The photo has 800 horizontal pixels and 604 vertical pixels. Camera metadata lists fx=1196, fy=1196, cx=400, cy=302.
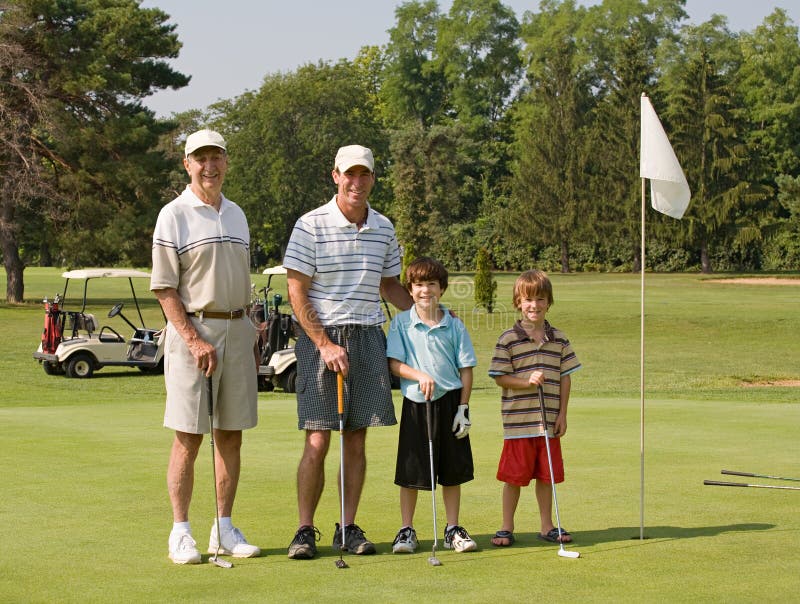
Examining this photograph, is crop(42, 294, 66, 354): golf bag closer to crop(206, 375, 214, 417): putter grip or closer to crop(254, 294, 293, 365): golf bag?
crop(254, 294, 293, 365): golf bag

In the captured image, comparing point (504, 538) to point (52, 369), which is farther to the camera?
point (52, 369)

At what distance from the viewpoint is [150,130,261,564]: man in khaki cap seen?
5293mm

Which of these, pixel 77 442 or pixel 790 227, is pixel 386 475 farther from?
pixel 790 227

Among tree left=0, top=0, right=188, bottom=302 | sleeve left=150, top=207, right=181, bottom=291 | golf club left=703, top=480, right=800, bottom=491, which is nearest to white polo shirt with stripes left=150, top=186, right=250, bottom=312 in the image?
sleeve left=150, top=207, right=181, bottom=291

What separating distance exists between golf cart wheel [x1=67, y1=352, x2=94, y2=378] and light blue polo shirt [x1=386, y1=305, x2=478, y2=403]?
1665 centimetres

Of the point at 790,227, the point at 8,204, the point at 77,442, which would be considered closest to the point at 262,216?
the point at 790,227

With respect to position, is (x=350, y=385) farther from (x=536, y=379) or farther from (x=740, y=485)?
(x=740, y=485)

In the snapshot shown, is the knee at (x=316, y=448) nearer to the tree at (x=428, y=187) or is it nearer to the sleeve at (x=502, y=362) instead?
the sleeve at (x=502, y=362)

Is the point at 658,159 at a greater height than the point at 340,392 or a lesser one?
greater

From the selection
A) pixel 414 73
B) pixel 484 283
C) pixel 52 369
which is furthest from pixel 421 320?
pixel 414 73

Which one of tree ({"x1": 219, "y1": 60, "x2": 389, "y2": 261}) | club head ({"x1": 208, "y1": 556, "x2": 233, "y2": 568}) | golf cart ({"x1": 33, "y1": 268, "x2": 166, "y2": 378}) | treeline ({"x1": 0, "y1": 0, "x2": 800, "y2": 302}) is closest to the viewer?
club head ({"x1": 208, "y1": 556, "x2": 233, "y2": 568})

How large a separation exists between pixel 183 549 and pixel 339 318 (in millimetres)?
1231

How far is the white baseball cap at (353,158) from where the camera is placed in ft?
17.9

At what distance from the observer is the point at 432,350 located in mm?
5570
